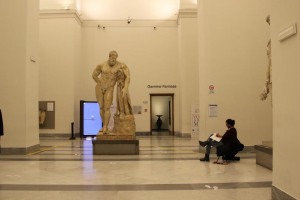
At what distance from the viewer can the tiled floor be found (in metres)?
5.28

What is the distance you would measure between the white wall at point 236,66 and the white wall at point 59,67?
9.95 meters

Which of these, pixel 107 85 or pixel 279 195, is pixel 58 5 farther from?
pixel 279 195

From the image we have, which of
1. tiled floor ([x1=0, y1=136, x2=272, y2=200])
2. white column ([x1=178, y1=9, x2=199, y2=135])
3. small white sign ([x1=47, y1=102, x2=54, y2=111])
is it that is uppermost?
white column ([x1=178, y1=9, x2=199, y2=135])

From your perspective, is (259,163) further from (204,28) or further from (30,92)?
(30,92)

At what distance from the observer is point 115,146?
1063cm

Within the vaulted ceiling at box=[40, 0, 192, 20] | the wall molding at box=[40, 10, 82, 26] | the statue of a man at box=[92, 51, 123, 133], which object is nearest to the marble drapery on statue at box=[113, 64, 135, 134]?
the statue of a man at box=[92, 51, 123, 133]

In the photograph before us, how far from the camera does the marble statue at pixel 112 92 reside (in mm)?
11148

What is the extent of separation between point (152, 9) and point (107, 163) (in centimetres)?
1440

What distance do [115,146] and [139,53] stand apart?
11.2 meters

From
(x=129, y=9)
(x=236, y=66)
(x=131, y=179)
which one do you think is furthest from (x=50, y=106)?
(x=131, y=179)

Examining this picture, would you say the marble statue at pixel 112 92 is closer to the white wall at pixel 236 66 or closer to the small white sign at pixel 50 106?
the white wall at pixel 236 66

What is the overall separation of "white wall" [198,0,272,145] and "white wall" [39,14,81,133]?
392 inches

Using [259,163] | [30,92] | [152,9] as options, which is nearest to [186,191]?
[259,163]

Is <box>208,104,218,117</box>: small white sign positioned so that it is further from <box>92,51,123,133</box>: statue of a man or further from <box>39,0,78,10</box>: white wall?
<box>39,0,78,10</box>: white wall
